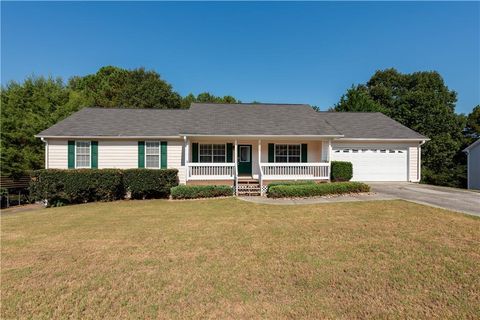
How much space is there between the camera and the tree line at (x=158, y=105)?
17.3 m

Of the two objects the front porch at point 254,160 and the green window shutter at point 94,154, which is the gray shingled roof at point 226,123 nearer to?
the green window shutter at point 94,154

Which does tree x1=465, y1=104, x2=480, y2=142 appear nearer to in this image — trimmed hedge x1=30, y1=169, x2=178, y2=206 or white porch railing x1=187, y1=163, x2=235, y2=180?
white porch railing x1=187, y1=163, x2=235, y2=180

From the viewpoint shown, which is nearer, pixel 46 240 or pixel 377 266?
pixel 377 266

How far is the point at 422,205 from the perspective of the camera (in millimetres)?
8695

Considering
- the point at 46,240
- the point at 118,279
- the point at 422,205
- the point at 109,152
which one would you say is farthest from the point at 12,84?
the point at 422,205

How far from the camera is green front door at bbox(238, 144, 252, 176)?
1499cm

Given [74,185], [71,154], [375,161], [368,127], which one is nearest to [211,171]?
[74,185]

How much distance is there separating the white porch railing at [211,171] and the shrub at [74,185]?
3.54 metres

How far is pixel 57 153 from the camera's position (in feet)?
45.3

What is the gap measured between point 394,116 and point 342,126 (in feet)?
58.7

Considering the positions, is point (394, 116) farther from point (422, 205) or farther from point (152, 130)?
point (152, 130)

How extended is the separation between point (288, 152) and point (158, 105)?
24185 millimetres

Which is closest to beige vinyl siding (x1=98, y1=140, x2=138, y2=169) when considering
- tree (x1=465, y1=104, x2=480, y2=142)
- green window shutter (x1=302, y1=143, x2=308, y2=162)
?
green window shutter (x1=302, y1=143, x2=308, y2=162)

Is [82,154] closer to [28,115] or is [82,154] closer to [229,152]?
[229,152]
